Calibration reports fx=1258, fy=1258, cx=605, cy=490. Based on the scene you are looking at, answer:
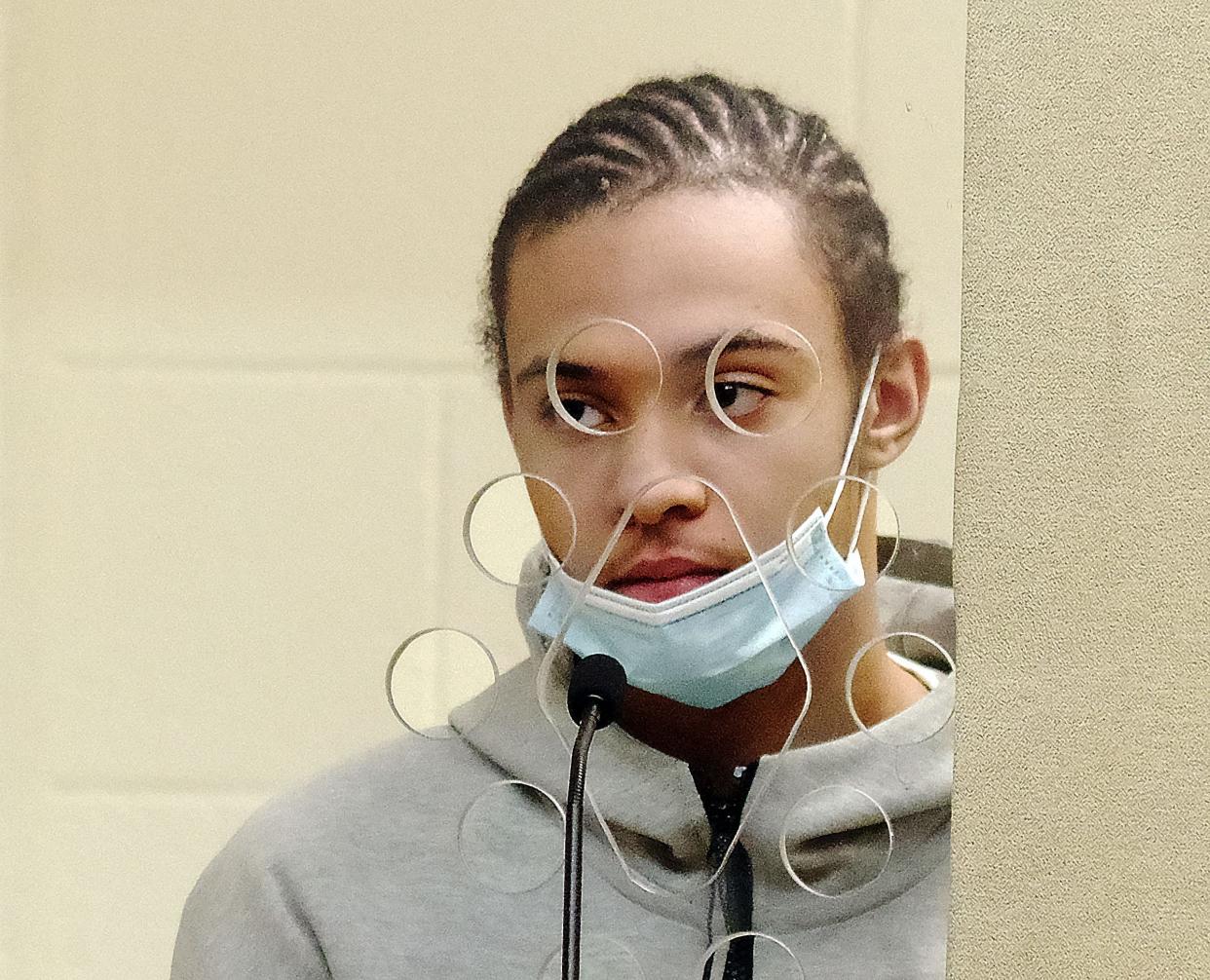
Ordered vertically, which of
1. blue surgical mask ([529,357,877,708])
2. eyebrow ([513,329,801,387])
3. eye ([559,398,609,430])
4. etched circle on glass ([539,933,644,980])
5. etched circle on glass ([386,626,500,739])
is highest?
eyebrow ([513,329,801,387])

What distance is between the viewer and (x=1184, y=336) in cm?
79

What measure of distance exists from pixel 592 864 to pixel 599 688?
0.37ft

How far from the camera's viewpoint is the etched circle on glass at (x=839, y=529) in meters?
0.76

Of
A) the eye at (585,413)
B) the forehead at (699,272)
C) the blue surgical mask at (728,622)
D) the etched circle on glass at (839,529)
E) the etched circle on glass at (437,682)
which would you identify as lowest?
the etched circle on glass at (437,682)

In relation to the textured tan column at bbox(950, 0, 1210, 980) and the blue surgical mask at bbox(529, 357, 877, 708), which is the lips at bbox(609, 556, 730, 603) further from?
the textured tan column at bbox(950, 0, 1210, 980)

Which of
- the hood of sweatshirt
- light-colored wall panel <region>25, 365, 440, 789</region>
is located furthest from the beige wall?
the hood of sweatshirt

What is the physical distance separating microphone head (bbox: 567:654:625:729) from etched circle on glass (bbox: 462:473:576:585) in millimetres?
68

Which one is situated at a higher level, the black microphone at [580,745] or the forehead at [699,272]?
the forehead at [699,272]

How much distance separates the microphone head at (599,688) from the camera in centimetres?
75

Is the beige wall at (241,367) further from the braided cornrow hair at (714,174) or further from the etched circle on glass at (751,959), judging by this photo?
the etched circle on glass at (751,959)

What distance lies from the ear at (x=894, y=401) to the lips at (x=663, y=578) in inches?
4.7

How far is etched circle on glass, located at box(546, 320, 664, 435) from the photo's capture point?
0.76 m

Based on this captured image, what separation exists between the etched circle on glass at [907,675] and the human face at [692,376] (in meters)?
0.10

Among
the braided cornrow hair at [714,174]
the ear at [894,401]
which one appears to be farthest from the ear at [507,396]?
the ear at [894,401]
